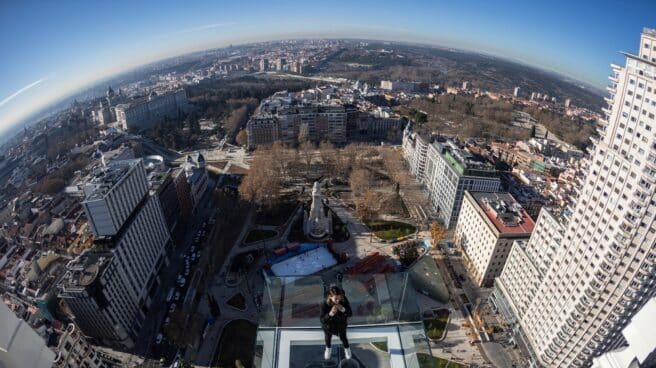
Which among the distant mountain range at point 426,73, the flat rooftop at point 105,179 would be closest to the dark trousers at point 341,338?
the flat rooftop at point 105,179

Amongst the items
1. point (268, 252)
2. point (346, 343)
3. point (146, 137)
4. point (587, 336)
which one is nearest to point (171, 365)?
point (268, 252)

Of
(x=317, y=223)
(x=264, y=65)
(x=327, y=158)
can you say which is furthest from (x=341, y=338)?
(x=264, y=65)

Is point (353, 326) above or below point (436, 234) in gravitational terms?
above

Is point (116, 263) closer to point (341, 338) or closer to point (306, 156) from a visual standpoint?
point (341, 338)

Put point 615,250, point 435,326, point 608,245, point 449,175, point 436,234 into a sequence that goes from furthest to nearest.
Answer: point 449,175, point 436,234, point 435,326, point 608,245, point 615,250

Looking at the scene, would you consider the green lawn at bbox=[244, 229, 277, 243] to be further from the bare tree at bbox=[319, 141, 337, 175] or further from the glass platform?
the glass platform

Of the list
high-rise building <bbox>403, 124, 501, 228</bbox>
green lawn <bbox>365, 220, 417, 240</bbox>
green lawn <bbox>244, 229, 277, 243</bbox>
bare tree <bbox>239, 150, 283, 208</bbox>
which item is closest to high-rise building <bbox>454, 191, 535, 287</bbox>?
high-rise building <bbox>403, 124, 501, 228</bbox>

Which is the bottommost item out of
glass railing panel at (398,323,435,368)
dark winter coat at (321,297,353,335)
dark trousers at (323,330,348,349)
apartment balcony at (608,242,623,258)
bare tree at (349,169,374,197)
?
bare tree at (349,169,374,197)
